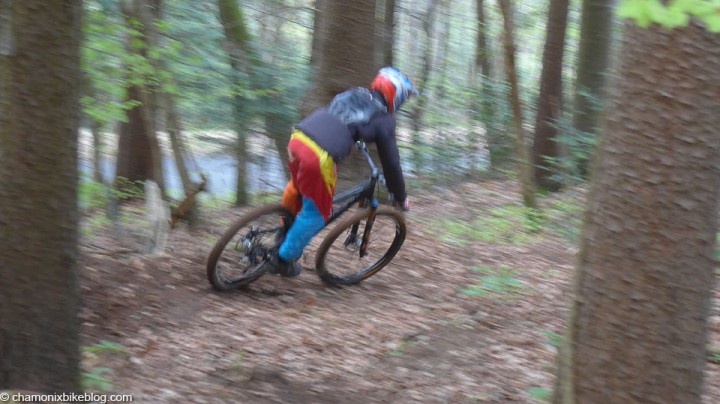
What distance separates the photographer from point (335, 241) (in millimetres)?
7352

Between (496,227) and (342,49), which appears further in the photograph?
(496,227)

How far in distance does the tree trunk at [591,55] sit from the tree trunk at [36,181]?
9.72 meters

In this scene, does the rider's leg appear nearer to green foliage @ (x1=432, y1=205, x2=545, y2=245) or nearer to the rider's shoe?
the rider's shoe

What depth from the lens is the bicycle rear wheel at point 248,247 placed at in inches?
256

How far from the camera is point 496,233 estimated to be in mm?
10953

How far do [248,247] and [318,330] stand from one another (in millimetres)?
1081

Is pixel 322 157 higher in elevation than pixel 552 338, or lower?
higher

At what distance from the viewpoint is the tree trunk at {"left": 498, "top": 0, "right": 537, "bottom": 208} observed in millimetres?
10312

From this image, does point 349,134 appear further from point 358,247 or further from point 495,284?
point 495,284

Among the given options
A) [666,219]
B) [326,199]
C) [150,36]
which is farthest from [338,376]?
[150,36]

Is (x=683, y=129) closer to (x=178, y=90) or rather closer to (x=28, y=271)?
(x=28, y=271)

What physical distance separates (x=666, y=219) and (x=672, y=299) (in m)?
0.41

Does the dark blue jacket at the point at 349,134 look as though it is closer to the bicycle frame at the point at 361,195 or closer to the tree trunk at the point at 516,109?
the bicycle frame at the point at 361,195

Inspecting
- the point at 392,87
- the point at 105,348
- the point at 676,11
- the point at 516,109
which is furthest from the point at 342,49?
the point at 676,11
